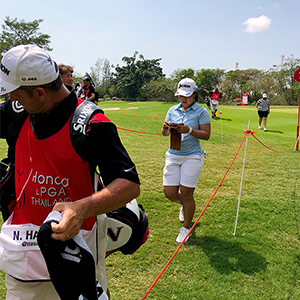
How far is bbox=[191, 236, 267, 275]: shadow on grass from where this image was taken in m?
3.42

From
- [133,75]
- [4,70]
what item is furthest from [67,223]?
[133,75]

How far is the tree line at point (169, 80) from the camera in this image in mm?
41844

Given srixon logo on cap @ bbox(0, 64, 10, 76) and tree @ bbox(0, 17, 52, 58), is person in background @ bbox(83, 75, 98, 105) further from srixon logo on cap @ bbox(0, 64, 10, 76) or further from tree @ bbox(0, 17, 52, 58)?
tree @ bbox(0, 17, 52, 58)

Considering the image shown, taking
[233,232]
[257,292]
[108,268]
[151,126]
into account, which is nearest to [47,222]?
[108,268]

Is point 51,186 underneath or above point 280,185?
above

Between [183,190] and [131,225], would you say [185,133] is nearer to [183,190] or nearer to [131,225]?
[183,190]

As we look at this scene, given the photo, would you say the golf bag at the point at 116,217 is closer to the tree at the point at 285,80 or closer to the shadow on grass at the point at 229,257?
the shadow on grass at the point at 229,257

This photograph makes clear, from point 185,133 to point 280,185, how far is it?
404 cm

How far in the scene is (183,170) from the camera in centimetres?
396

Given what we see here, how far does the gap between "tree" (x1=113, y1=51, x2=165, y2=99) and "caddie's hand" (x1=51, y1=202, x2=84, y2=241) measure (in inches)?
2263

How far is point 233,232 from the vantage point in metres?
4.30

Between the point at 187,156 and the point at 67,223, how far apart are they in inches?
118

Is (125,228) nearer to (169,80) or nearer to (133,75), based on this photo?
(169,80)

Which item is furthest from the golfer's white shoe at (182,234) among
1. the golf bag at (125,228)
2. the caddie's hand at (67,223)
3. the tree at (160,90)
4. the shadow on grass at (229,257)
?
the tree at (160,90)
